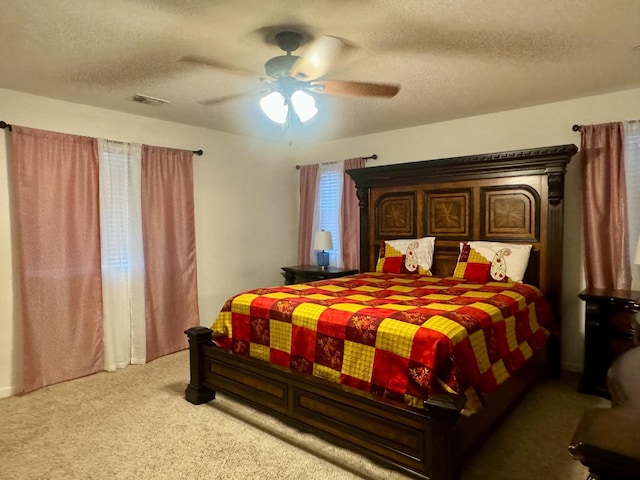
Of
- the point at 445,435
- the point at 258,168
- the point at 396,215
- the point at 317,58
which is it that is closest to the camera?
the point at 445,435

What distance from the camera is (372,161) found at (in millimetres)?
4824

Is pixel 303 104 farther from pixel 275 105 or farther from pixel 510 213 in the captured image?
pixel 510 213

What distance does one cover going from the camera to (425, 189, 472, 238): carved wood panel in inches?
156

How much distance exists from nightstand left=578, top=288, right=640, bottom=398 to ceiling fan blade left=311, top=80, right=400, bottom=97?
7.08 feet

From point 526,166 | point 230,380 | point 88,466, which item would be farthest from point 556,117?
point 88,466

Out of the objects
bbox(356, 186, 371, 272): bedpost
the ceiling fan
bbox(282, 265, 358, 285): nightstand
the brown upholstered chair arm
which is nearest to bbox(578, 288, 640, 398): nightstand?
bbox(356, 186, 371, 272): bedpost

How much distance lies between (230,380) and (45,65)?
243cm

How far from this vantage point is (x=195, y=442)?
245cm

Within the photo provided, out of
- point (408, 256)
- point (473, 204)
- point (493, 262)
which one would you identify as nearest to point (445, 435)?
point (493, 262)

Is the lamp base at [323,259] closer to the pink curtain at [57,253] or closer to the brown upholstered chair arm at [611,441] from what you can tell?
the pink curtain at [57,253]

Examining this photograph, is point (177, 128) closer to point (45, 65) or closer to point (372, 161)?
point (45, 65)

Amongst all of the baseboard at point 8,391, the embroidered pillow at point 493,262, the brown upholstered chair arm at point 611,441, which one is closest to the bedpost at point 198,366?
the baseboard at point 8,391

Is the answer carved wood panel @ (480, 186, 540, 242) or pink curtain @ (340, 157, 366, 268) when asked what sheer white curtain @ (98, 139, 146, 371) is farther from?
carved wood panel @ (480, 186, 540, 242)

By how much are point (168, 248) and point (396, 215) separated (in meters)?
2.39
